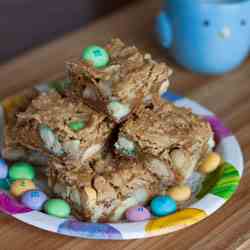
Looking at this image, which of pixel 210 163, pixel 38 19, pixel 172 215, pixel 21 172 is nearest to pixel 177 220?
pixel 172 215

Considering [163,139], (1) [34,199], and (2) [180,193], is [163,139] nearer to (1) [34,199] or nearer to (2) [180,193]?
(2) [180,193]

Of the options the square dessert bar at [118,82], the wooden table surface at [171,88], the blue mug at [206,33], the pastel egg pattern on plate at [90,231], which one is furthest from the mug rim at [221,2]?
the pastel egg pattern on plate at [90,231]

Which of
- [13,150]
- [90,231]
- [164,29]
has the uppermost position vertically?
[164,29]

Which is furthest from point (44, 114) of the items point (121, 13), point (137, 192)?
point (121, 13)

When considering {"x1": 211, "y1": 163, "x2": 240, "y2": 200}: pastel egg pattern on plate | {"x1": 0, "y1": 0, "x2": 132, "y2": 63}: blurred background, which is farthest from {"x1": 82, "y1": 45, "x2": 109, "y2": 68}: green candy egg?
{"x1": 0, "y1": 0, "x2": 132, "y2": 63}: blurred background

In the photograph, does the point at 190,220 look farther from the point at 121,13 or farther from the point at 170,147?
the point at 121,13

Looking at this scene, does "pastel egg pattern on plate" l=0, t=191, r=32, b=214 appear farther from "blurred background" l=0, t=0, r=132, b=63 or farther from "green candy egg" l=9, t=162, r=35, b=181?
"blurred background" l=0, t=0, r=132, b=63
